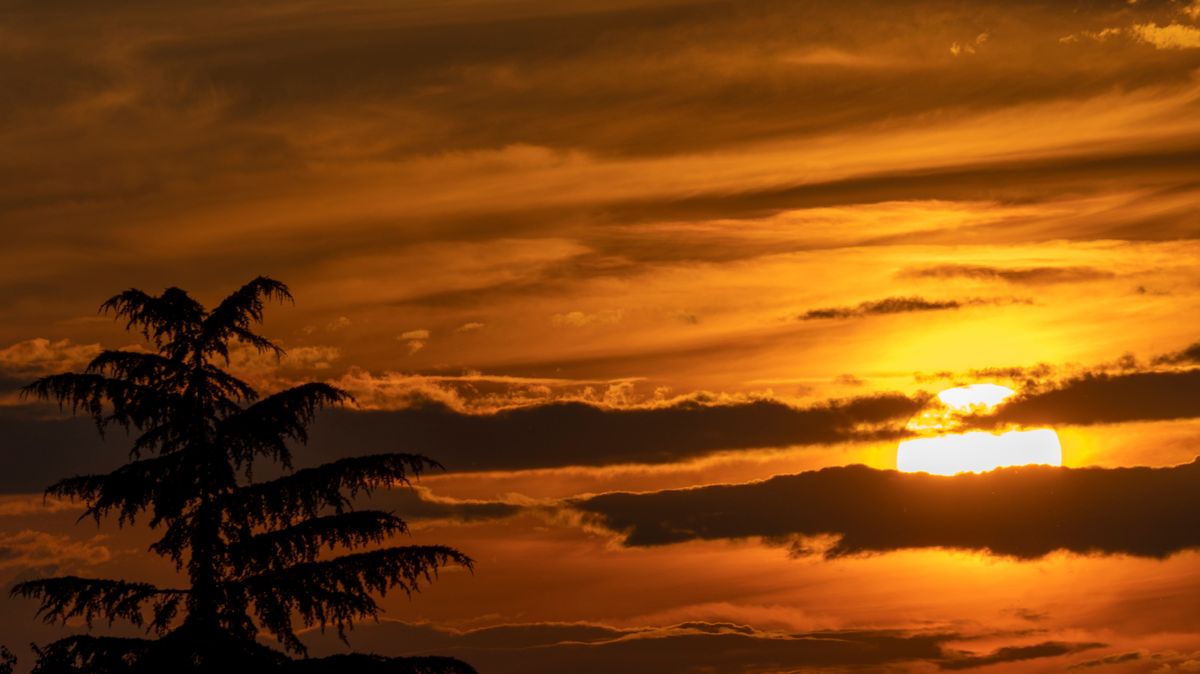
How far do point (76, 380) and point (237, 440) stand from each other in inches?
116

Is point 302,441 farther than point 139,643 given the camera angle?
Yes

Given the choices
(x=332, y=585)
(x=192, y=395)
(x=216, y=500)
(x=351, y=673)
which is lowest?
(x=351, y=673)

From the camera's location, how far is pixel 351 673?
23.7m

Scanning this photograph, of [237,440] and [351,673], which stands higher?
[237,440]

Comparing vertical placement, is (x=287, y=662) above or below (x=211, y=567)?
below

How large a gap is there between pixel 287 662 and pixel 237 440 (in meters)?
4.00


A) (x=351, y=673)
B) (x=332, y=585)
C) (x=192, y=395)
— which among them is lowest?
(x=351, y=673)

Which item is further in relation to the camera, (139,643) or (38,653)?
(38,653)

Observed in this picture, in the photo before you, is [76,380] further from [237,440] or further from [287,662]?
[287,662]

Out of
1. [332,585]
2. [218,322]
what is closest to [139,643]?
[332,585]

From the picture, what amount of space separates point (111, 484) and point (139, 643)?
2.79 metres

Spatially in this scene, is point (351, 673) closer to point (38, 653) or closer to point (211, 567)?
point (211, 567)

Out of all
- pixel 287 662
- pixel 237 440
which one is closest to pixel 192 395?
pixel 237 440

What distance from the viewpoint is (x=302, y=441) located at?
2502cm
